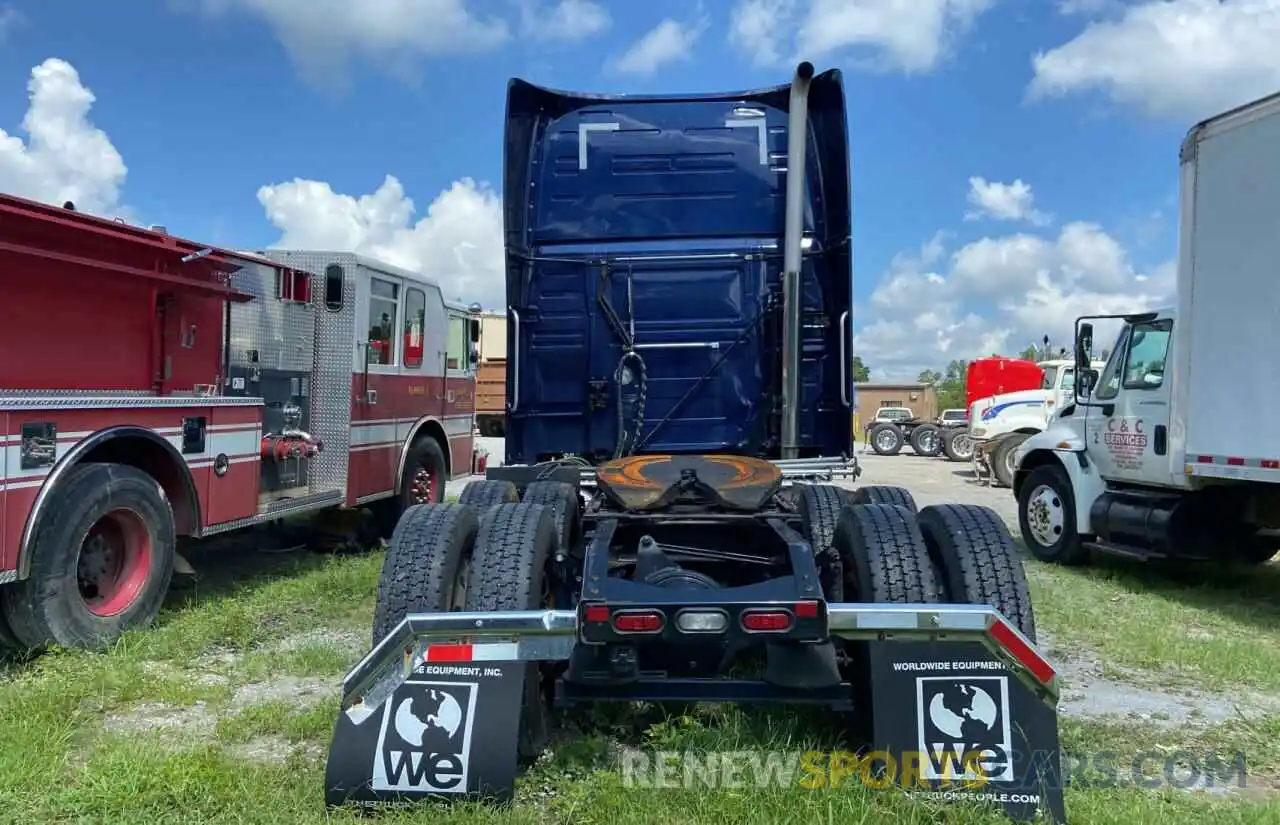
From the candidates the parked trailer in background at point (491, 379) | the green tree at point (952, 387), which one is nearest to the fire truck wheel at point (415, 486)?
the parked trailer in background at point (491, 379)

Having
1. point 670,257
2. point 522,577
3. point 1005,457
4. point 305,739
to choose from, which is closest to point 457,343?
Answer: point 670,257

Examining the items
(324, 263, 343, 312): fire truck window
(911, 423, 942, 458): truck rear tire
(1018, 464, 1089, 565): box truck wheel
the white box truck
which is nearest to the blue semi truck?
(324, 263, 343, 312): fire truck window

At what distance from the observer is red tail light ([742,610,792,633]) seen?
9.56 ft

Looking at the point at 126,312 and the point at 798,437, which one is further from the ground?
the point at 126,312

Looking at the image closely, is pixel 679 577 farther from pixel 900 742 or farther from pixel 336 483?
pixel 336 483

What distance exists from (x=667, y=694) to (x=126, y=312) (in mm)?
4542

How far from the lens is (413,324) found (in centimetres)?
912

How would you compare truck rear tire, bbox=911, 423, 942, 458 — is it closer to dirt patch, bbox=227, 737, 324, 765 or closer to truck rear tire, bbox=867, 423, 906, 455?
truck rear tire, bbox=867, 423, 906, 455

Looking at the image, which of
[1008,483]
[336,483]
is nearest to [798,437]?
[336,483]

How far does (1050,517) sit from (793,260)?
15.6ft

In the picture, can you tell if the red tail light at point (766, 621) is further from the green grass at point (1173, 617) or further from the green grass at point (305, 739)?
the green grass at point (1173, 617)

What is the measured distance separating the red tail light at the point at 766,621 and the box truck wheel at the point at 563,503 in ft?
5.70

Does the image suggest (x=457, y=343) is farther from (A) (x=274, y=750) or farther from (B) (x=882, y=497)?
(A) (x=274, y=750)

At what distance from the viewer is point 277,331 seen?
7.60m
